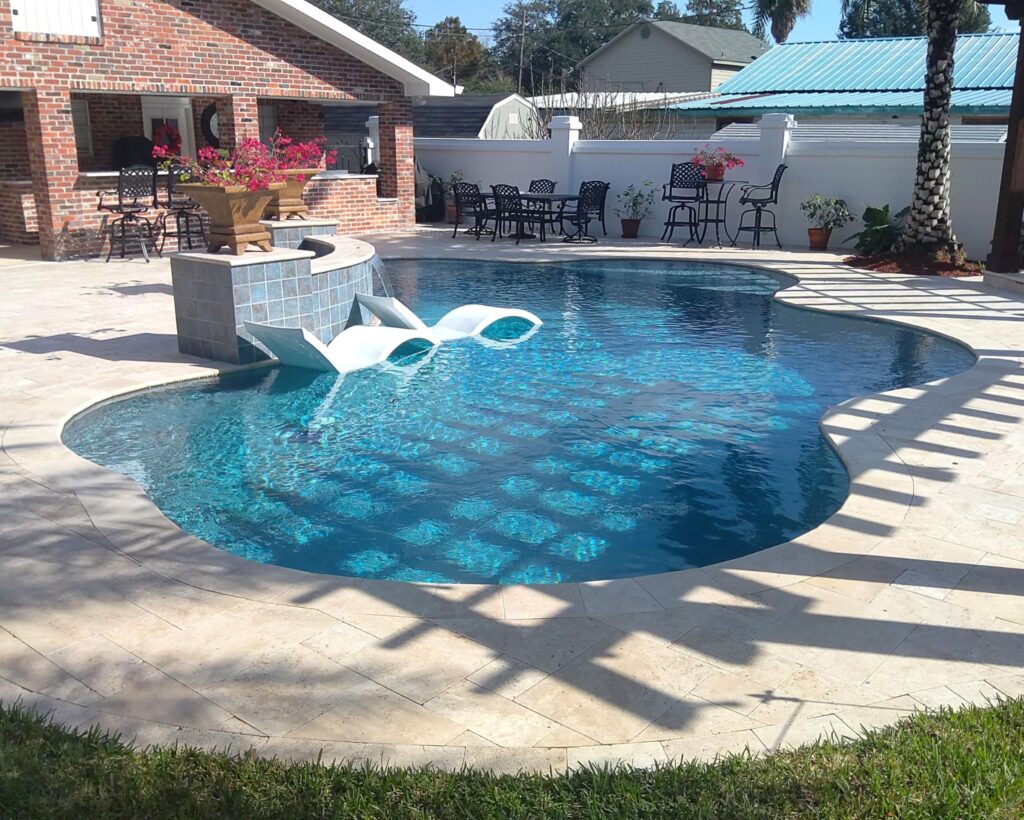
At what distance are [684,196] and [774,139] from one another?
174 centimetres

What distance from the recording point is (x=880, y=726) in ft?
9.78

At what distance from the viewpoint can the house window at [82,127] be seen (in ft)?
55.8

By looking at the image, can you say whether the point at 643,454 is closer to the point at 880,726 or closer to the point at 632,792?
the point at 880,726

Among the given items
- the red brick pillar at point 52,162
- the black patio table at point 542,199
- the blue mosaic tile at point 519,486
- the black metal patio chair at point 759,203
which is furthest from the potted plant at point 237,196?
the black metal patio chair at point 759,203

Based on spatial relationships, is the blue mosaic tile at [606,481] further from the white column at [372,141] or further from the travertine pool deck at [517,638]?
the white column at [372,141]

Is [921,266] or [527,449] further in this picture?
[921,266]

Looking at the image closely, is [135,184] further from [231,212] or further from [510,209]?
[231,212]

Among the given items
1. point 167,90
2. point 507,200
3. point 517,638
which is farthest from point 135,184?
point 517,638

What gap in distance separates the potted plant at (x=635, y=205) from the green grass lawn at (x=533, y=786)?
14373 millimetres

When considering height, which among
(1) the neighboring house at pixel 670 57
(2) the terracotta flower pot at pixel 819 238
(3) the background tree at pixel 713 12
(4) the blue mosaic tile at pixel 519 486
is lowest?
(4) the blue mosaic tile at pixel 519 486

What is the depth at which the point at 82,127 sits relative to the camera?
1717 cm

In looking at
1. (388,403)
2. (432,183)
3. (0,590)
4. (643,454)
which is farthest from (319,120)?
(0,590)

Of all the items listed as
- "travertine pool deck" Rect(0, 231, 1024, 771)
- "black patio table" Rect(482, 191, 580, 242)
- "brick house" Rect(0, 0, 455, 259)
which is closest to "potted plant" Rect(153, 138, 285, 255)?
"travertine pool deck" Rect(0, 231, 1024, 771)

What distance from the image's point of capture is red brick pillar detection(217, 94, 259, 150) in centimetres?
1515
